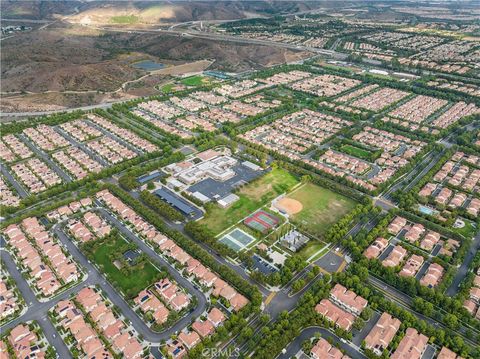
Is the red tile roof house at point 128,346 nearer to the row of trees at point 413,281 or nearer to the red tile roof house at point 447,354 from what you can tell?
the row of trees at point 413,281

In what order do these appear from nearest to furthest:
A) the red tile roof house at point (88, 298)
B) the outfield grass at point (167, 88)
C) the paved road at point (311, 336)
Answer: the paved road at point (311, 336) → the red tile roof house at point (88, 298) → the outfield grass at point (167, 88)

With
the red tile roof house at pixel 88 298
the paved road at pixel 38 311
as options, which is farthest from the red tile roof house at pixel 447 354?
the paved road at pixel 38 311

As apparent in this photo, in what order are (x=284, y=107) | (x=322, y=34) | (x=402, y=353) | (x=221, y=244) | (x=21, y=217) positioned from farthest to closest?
(x=322, y=34), (x=284, y=107), (x=21, y=217), (x=221, y=244), (x=402, y=353)

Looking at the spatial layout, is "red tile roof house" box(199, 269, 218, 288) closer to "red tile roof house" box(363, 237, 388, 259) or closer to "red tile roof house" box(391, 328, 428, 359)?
"red tile roof house" box(363, 237, 388, 259)

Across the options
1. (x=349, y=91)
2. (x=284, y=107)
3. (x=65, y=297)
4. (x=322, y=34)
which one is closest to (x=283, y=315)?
(x=65, y=297)

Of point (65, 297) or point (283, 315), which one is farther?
point (65, 297)

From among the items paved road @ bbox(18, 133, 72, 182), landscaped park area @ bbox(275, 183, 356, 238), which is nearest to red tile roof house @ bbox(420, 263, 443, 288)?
landscaped park area @ bbox(275, 183, 356, 238)

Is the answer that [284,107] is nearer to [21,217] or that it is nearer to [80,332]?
[21,217]
